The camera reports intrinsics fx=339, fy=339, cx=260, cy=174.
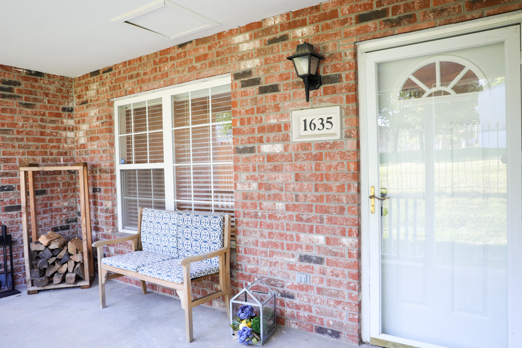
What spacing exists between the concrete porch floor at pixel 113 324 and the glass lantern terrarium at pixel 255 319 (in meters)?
→ 0.08

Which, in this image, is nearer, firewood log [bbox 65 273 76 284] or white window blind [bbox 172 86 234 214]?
white window blind [bbox 172 86 234 214]

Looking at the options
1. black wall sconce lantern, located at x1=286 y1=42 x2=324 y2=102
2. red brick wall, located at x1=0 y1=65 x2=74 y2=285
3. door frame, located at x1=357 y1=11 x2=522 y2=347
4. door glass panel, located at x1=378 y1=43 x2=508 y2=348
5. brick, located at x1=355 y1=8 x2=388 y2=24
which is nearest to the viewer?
door frame, located at x1=357 y1=11 x2=522 y2=347

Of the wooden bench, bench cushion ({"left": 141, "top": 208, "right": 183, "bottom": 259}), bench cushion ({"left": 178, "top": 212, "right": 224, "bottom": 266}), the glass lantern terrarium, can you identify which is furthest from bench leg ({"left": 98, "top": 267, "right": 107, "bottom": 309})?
the glass lantern terrarium

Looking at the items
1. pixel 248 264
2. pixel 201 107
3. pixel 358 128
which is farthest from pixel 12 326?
pixel 358 128

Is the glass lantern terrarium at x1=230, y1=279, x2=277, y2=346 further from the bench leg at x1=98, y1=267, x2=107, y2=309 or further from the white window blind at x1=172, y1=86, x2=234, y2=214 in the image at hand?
the bench leg at x1=98, y1=267, x2=107, y2=309

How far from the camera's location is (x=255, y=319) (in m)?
2.72

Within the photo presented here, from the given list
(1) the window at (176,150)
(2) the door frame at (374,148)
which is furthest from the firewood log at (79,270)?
(2) the door frame at (374,148)

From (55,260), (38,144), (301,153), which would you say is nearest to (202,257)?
(301,153)

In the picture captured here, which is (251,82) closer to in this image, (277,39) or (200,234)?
(277,39)

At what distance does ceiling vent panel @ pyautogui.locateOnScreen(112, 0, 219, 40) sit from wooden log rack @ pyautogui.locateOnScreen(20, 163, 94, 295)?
80.5 inches

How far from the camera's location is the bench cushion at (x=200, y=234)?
3.19 meters

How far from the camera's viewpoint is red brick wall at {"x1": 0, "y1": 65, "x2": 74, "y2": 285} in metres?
4.21

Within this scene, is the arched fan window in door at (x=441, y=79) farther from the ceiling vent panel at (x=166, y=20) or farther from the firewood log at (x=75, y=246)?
the firewood log at (x=75, y=246)

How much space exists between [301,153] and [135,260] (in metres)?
1.95
